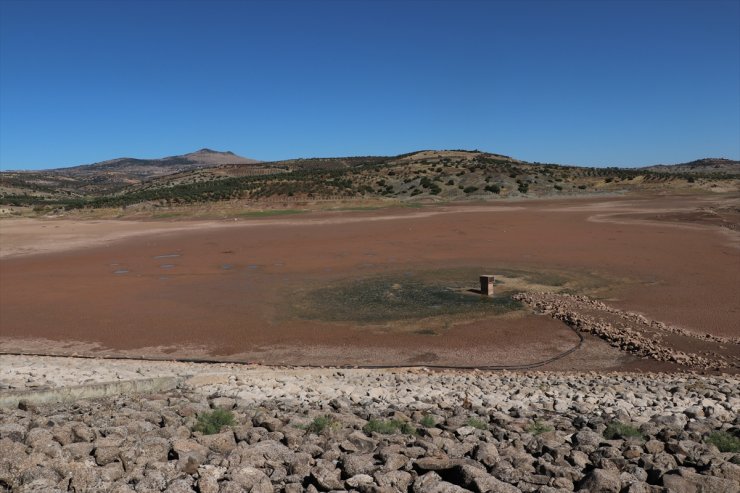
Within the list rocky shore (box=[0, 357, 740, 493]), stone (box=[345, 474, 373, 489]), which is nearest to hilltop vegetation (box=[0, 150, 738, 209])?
rocky shore (box=[0, 357, 740, 493])

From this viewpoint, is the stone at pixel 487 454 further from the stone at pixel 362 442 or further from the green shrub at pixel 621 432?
the green shrub at pixel 621 432

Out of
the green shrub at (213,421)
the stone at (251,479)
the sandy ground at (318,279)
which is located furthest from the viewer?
the sandy ground at (318,279)

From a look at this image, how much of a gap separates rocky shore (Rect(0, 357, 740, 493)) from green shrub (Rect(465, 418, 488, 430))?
19mm

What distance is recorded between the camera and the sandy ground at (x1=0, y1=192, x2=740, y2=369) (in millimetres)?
11625

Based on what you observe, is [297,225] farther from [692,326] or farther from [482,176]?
[482,176]

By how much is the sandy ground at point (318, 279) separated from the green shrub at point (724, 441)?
4.34 metres

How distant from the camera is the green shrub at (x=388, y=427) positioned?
594cm

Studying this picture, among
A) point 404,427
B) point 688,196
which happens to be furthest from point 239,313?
point 688,196

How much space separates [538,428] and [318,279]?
13.4m

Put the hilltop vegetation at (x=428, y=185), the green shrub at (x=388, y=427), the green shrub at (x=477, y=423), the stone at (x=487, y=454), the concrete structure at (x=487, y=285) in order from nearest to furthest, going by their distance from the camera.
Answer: the stone at (x=487, y=454), the green shrub at (x=388, y=427), the green shrub at (x=477, y=423), the concrete structure at (x=487, y=285), the hilltop vegetation at (x=428, y=185)

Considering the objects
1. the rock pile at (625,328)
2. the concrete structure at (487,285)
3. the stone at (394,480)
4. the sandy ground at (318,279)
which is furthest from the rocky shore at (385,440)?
the concrete structure at (487,285)

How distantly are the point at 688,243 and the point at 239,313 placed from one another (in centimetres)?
2115

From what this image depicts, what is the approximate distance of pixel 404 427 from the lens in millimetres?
→ 6070

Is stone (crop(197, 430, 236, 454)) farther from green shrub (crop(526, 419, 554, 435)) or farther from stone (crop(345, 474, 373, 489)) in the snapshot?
green shrub (crop(526, 419, 554, 435))
